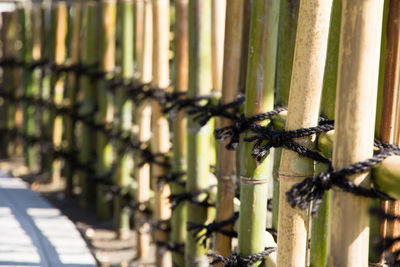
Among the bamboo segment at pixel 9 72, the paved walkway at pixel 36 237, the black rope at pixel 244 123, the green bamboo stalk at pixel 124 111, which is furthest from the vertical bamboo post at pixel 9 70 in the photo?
the black rope at pixel 244 123

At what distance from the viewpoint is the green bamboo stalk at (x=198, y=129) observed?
222 cm

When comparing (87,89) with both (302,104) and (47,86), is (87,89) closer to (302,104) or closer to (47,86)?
(47,86)

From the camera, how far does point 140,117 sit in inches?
122

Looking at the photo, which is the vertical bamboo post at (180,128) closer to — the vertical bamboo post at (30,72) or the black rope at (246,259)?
the black rope at (246,259)

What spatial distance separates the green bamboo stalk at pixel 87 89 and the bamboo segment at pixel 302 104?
2597 millimetres

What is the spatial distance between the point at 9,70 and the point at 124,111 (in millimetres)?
2019

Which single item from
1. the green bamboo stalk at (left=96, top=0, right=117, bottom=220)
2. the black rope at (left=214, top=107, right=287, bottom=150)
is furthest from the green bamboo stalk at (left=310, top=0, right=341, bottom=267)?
the green bamboo stalk at (left=96, top=0, right=117, bottom=220)

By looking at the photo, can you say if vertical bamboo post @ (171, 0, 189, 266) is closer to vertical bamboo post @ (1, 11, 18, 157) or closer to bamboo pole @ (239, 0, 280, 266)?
bamboo pole @ (239, 0, 280, 266)

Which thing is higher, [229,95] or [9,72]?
[9,72]

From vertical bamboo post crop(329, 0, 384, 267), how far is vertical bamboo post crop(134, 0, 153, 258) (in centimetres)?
195

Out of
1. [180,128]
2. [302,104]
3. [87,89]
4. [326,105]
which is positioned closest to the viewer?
[302,104]

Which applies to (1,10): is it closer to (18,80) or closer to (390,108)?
(18,80)

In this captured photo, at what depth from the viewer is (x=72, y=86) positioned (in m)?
4.12

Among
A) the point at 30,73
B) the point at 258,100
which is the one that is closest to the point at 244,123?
the point at 258,100
